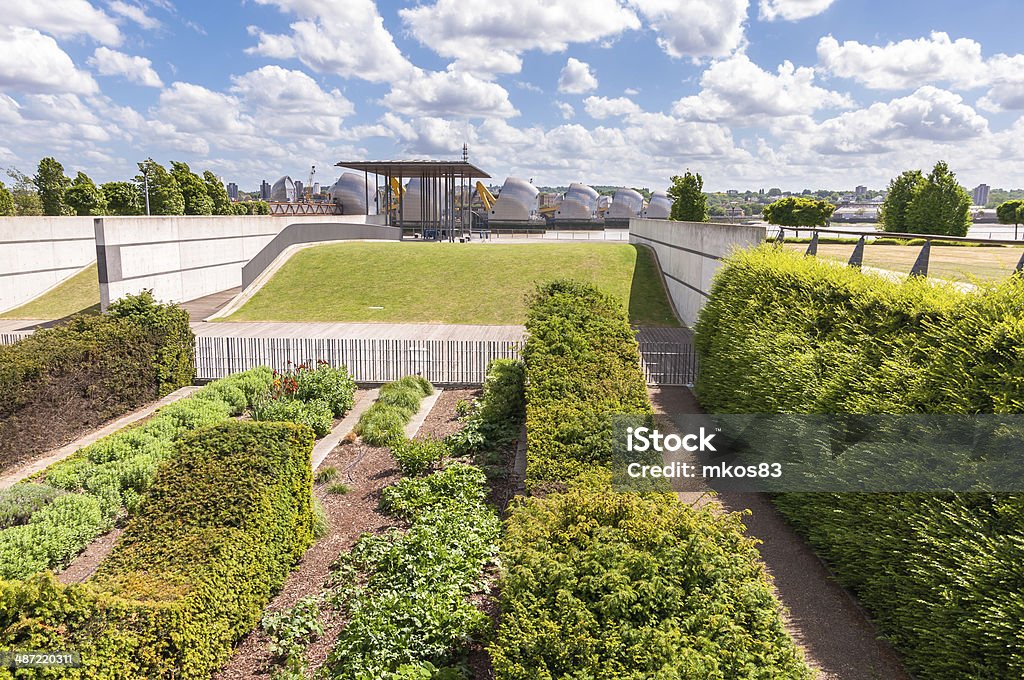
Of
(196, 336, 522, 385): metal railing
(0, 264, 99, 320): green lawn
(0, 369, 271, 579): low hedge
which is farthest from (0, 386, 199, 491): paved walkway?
(0, 264, 99, 320): green lawn

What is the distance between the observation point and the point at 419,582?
6.51 metres

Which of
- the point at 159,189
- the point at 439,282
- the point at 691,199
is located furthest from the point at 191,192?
the point at 691,199

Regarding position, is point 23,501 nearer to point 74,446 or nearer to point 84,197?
point 74,446

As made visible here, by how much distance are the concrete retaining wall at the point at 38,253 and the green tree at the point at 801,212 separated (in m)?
43.9

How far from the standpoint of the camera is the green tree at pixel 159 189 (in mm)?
43656

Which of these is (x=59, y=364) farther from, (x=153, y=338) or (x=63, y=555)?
(x=63, y=555)

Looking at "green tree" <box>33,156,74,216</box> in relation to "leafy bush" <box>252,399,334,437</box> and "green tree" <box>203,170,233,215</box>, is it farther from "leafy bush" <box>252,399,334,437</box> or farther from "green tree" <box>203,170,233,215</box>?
"leafy bush" <box>252,399,334,437</box>

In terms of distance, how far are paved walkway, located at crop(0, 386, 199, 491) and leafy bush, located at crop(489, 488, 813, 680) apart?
9.80 m

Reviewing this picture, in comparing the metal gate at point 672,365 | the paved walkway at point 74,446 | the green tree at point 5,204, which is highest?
the green tree at point 5,204

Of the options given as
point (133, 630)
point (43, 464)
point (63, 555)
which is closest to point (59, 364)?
point (43, 464)

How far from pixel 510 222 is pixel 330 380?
60.8 m

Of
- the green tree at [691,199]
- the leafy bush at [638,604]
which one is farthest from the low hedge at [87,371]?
the green tree at [691,199]

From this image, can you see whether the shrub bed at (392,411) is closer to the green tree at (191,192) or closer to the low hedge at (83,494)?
the low hedge at (83,494)

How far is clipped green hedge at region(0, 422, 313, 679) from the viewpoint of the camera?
4781 mm
